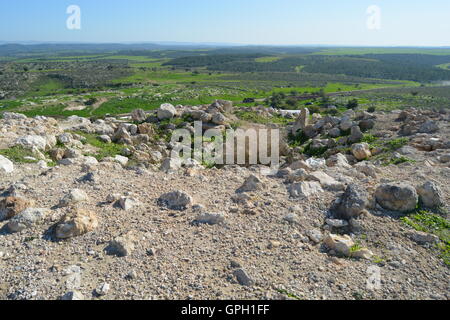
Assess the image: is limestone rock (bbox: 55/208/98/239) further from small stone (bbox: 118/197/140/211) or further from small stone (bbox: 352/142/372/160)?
small stone (bbox: 352/142/372/160)

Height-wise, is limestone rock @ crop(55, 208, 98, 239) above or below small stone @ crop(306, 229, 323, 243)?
above

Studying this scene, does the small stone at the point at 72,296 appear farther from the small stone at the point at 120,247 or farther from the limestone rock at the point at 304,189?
the limestone rock at the point at 304,189

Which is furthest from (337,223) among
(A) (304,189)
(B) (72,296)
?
(B) (72,296)

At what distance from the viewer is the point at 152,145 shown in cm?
1725

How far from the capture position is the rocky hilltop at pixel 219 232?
5328 millimetres

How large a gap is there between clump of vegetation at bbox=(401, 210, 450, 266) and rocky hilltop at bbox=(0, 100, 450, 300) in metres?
0.03

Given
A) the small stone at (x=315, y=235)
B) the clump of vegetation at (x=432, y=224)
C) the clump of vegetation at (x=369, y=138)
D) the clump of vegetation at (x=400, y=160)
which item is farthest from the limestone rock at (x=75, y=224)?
the clump of vegetation at (x=369, y=138)

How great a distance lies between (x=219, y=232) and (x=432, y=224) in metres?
4.76

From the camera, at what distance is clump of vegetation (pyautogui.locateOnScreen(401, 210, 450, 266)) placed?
6.55 meters

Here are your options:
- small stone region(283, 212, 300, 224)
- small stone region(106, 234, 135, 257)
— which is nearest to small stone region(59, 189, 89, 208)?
small stone region(106, 234, 135, 257)

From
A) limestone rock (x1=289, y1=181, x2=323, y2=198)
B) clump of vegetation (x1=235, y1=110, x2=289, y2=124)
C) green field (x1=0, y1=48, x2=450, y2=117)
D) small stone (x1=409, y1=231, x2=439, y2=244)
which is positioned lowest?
small stone (x1=409, y1=231, x2=439, y2=244)

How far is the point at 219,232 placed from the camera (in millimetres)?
6746
